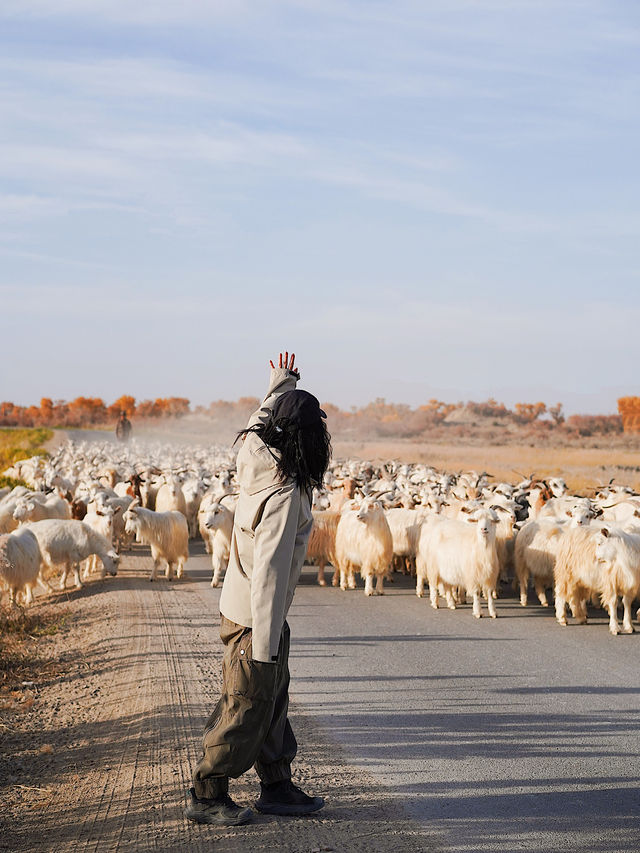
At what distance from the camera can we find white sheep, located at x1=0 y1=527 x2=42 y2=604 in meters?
12.8

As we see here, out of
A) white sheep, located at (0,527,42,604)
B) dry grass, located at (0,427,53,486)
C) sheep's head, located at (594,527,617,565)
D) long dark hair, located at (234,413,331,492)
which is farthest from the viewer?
dry grass, located at (0,427,53,486)

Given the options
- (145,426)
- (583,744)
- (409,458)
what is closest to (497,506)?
(583,744)

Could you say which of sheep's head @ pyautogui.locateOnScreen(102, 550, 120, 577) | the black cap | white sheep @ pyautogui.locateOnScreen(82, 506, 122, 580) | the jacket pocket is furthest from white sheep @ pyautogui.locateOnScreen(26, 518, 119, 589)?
the black cap

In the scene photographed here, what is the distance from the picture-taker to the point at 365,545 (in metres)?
14.2

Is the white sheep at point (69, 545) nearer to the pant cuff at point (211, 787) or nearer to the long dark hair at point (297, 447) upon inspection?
the pant cuff at point (211, 787)

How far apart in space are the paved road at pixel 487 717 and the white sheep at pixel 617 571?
352 mm

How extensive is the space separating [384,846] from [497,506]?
→ 11691 mm

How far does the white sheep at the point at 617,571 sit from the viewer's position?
1095 cm

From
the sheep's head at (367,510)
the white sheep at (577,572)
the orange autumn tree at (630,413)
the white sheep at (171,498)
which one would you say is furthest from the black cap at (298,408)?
the orange autumn tree at (630,413)

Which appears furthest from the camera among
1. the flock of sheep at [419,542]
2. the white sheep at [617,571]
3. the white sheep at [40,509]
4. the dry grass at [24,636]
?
the white sheep at [40,509]

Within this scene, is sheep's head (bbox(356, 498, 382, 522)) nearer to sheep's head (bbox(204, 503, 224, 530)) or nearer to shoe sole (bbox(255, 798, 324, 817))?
sheep's head (bbox(204, 503, 224, 530))

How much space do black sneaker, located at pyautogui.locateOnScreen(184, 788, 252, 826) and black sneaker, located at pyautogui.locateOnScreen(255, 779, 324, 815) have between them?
0.59 ft

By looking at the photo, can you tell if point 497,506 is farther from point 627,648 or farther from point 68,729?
point 68,729

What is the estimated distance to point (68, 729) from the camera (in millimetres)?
7371
